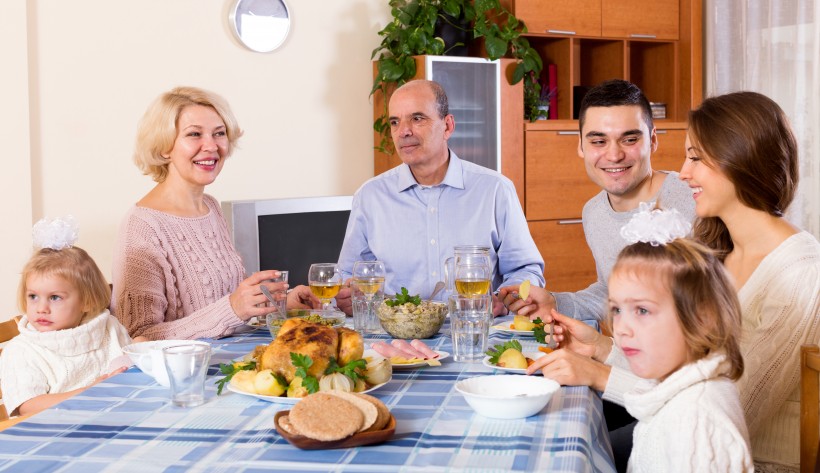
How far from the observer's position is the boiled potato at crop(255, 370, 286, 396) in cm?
167

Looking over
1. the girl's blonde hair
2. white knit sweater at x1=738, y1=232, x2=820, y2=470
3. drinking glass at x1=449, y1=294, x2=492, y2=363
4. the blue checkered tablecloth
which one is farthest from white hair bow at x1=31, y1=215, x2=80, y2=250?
white knit sweater at x1=738, y1=232, x2=820, y2=470

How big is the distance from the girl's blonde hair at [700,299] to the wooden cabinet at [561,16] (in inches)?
135

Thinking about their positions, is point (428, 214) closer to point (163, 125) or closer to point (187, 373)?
point (163, 125)

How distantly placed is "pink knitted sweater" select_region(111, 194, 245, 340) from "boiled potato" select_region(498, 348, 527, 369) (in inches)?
30.8

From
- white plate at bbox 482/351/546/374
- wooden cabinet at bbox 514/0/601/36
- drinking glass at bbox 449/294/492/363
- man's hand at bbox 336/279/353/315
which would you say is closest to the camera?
white plate at bbox 482/351/546/374

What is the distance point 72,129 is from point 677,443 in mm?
3461

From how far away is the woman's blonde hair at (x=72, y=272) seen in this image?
7.64ft

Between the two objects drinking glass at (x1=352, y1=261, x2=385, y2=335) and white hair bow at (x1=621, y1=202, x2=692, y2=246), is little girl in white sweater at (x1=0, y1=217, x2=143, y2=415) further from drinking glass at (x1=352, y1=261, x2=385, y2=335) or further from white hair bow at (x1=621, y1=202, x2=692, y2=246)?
white hair bow at (x1=621, y1=202, x2=692, y2=246)

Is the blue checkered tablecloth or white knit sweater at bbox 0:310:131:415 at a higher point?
the blue checkered tablecloth

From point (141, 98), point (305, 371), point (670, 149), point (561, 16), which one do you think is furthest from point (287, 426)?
point (670, 149)

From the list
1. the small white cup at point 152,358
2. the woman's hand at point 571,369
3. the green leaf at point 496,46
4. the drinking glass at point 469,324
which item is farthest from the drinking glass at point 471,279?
the green leaf at point 496,46

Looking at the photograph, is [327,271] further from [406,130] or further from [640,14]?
[640,14]

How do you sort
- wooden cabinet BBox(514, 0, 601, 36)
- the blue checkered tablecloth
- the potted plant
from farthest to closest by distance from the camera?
1. wooden cabinet BBox(514, 0, 601, 36)
2. the potted plant
3. the blue checkered tablecloth

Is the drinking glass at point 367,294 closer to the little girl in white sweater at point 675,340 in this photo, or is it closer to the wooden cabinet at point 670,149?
the little girl in white sweater at point 675,340
